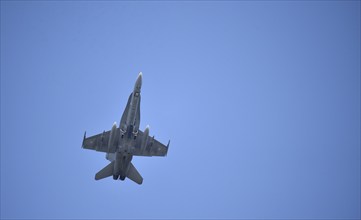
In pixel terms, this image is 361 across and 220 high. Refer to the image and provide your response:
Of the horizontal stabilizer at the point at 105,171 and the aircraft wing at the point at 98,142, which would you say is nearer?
the aircraft wing at the point at 98,142

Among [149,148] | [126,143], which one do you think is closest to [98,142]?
[126,143]

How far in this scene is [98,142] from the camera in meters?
55.8

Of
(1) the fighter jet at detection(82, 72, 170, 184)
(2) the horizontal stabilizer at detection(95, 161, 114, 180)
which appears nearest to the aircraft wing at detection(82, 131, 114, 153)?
(1) the fighter jet at detection(82, 72, 170, 184)

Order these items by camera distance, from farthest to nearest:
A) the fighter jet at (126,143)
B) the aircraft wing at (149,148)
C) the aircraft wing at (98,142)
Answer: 1. the aircraft wing at (149,148)
2. the aircraft wing at (98,142)
3. the fighter jet at (126,143)

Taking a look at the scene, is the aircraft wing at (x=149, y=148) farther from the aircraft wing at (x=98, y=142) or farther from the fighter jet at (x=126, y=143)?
the aircraft wing at (x=98, y=142)

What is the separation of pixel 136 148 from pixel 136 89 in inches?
356

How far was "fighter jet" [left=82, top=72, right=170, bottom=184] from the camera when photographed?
52.6 m

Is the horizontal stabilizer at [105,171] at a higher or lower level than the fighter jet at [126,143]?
lower

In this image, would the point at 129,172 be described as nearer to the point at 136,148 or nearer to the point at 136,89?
the point at 136,148

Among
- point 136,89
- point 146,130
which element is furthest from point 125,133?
point 136,89

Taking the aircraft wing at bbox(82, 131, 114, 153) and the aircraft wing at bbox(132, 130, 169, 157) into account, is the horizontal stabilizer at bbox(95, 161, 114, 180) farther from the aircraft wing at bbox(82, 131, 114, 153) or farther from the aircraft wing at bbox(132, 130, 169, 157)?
the aircraft wing at bbox(132, 130, 169, 157)

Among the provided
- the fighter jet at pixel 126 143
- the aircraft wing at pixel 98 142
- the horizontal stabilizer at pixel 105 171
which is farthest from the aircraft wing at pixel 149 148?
the horizontal stabilizer at pixel 105 171

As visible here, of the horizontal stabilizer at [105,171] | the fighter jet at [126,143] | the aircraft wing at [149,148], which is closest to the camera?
the fighter jet at [126,143]

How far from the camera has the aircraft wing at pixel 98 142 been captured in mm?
55469
